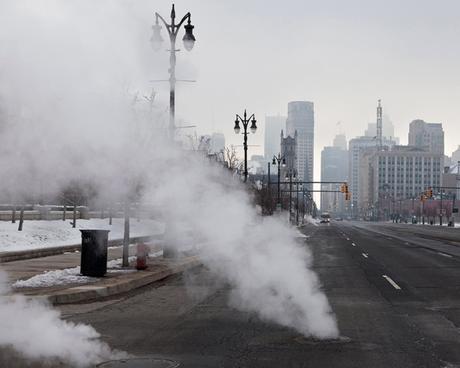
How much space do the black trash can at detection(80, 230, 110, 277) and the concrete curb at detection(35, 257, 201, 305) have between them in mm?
519

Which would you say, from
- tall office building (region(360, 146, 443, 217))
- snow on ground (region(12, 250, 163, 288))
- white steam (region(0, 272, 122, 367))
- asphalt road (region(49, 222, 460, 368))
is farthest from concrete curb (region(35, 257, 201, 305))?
tall office building (region(360, 146, 443, 217))

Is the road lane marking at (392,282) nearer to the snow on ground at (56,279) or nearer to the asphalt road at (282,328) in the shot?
the asphalt road at (282,328)

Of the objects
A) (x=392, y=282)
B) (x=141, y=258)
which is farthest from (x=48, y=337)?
(x=392, y=282)

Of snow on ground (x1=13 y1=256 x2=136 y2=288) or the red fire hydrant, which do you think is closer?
snow on ground (x1=13 y1=256 x2=136 y2=288)

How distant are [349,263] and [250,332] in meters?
14.6

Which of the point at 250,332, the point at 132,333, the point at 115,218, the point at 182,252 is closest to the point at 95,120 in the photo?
the point at 132,333

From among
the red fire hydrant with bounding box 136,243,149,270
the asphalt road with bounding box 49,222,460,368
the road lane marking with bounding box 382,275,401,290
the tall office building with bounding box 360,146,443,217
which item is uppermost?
the tall office building with bounding box 360,146,443,217

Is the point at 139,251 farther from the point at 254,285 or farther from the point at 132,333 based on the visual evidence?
the point at 132,333

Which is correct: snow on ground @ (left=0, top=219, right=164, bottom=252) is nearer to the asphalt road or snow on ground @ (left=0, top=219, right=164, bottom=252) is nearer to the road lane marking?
the asphalt road

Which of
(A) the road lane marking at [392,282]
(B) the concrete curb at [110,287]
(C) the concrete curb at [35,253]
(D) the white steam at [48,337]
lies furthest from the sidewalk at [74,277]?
(A) the road lane marking at [392,282]

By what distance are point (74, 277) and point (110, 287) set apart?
5.66 ft

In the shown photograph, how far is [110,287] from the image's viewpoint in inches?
523

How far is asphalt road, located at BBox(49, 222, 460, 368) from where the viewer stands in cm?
736

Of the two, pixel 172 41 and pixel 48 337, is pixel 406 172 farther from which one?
pixel 48 337
